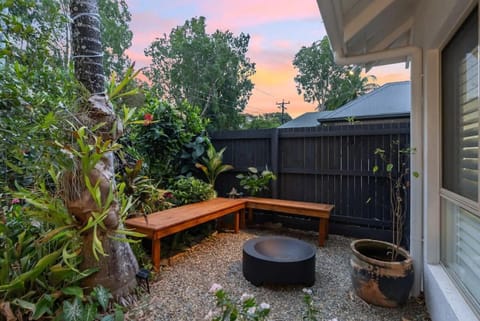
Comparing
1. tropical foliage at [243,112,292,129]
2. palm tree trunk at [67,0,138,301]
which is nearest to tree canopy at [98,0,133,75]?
palm tree trunk at [67,0,138,301]

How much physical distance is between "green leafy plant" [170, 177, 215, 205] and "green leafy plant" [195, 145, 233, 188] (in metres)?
0.44

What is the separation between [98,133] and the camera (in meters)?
1.98

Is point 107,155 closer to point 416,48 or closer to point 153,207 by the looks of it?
point 153,207

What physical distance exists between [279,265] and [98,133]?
73.6 inches

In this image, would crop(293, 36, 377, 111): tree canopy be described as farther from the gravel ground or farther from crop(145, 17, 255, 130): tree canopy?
the gravel ground

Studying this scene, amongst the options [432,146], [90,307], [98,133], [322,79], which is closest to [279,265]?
[90,307]

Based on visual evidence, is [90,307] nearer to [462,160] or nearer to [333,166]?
[462,160]

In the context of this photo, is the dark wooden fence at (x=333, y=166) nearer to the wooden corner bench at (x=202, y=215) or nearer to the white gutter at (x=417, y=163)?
the wooden corner bench at (x=202, y=215)

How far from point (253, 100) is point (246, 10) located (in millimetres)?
14596

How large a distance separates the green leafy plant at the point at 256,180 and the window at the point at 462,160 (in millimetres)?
2470

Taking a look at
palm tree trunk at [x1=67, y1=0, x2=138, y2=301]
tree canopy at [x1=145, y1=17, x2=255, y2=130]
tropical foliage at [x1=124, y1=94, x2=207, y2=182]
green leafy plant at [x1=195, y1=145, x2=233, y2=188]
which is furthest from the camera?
tree canopy at [x1=145, y1=17, x2=255, y2=130]

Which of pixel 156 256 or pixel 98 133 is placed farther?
pixel 156 256

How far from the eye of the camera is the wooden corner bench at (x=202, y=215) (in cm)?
254

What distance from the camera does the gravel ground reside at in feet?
6.26
